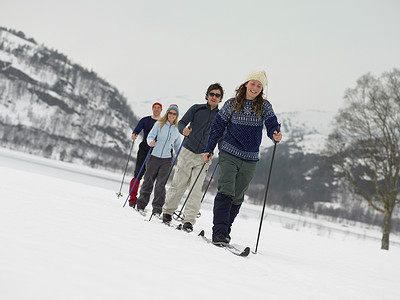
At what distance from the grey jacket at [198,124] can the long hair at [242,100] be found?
110 centimetres

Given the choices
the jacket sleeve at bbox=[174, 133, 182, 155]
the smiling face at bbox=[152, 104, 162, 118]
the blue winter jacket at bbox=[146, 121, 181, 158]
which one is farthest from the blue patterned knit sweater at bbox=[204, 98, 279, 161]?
the smiling face at bbox=[152, 104, 162, 118]

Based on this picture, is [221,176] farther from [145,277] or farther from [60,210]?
[145,277]

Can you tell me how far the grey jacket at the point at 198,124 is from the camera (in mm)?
5094

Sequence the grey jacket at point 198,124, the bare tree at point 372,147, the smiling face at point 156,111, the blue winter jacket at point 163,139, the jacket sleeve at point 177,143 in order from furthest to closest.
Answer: the bare tree at point 372,147 → the smiling face at point 156,111 → the jacket sleeve at point 177,143 → the blue winter jacket at point 163,139 → the grey jacket at point 198,124

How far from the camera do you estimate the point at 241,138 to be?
3965 millimetres

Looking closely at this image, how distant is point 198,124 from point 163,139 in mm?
1049

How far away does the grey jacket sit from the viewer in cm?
509

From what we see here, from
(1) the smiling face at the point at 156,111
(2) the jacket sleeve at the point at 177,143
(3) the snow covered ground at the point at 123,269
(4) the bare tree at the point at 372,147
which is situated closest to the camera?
(3) the snow covered ground at the point at 123,269

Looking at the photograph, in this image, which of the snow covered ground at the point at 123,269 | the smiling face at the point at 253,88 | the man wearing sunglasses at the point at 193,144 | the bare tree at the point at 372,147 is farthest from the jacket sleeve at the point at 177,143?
the bare tree at the point at 372,147

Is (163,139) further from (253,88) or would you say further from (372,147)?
(372,147)

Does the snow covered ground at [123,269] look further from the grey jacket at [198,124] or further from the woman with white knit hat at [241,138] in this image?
the grey jacket at [198,124]

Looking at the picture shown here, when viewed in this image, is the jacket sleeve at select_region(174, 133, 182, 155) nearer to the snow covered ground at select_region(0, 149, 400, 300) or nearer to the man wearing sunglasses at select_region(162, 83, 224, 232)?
the man wearing sunglasses at select_region(162, 83, 224, 232)

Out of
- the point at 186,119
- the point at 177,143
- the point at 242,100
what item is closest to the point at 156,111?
the point at 177,143

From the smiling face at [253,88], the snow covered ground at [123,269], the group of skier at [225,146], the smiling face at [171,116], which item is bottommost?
the snow covered ground at [123,269]
